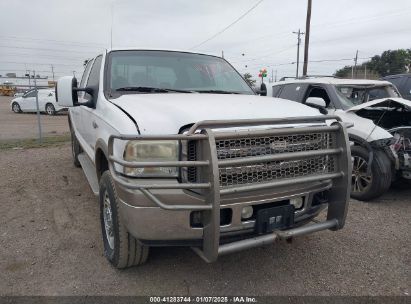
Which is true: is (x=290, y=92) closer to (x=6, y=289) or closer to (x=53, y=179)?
(x=53, y=179)

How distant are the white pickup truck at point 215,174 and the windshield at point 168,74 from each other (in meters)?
0.55

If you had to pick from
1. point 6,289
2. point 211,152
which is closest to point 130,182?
point 211,152

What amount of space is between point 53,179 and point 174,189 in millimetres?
4361

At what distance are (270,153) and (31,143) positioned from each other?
29.8ft

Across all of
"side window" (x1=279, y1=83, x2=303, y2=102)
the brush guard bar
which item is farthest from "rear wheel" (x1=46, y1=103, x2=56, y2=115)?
the brush guard bar

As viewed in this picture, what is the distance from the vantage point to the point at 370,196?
509cm

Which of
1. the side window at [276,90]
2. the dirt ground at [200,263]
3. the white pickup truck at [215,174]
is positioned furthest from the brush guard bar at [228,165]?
the side window at [276,90]

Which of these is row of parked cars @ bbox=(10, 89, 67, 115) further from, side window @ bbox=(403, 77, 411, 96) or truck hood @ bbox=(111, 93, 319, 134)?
truck hood @ bbox=(111, 93, 319, 134)

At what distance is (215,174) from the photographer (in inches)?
94.7

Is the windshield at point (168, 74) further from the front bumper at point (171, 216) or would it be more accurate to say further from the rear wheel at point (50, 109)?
the rear wheel at point (50, 109)

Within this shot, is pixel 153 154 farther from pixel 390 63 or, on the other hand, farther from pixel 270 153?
pixel 390 63

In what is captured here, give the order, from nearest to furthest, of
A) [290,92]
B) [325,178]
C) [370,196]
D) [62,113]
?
[325,178] < [370,196] < [290,92] < [62,113]

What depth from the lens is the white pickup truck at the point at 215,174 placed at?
8.23 feet

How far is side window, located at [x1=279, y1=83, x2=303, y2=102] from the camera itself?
7.03m
